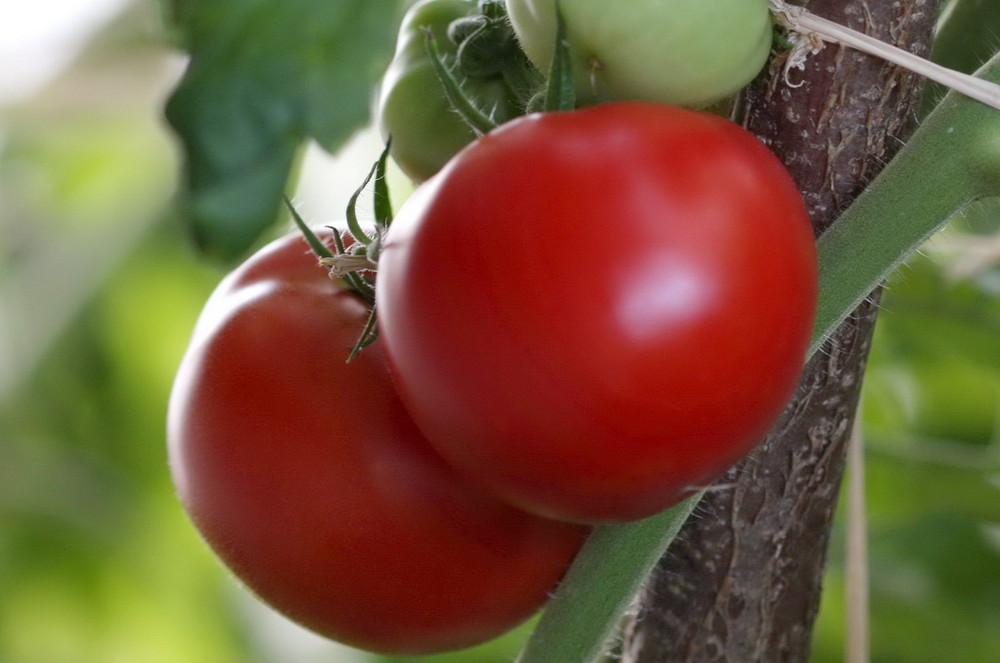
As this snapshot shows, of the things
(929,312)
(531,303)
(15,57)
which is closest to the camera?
(531,303)

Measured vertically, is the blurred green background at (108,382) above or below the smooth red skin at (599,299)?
below

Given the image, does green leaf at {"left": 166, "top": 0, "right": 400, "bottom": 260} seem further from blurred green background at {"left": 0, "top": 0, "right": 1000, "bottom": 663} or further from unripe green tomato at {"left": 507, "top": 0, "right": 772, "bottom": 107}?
blurred green background at {"left": 0, "top": 0, "right": 1000, "bottom": 663}

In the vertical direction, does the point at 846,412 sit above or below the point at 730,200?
below

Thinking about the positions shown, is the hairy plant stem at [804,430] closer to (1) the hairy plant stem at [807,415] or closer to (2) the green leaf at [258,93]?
(1) the hairy plant stem at [807,415]

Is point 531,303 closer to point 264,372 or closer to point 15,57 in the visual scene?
point 264,372

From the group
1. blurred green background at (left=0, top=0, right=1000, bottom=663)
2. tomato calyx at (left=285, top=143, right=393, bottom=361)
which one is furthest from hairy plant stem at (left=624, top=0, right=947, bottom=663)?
blurred green background at (left=0, top=0, right=1000, bottom=663)

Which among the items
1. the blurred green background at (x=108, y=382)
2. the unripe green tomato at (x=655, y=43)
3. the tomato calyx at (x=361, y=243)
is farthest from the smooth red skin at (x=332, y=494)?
the blurred green background at (x=108, y=382)

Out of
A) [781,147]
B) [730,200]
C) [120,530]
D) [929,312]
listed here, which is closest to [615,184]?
[730,200]
